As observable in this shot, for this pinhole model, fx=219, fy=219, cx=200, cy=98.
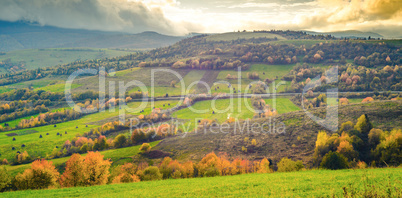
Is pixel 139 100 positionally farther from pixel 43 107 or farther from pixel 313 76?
pixel 313 76

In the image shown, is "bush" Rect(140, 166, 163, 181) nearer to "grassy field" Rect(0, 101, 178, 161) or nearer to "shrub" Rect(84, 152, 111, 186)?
"shrub" Rect(84, 152, 111, 186)

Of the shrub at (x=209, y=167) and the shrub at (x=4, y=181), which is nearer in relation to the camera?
the shrub at (x=4, y=181)

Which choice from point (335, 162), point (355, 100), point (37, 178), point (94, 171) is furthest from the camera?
point (355, 100)

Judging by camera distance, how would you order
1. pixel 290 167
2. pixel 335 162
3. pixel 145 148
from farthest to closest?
pixel 145 148 < pixel 290 167 < pixel 335 162

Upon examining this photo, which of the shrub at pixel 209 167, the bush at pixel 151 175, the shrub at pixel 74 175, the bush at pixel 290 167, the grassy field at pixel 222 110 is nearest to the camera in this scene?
the shrub at pixel 74 175

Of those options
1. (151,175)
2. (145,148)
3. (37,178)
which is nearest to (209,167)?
(151,175)

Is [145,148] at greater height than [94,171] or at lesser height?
lesser

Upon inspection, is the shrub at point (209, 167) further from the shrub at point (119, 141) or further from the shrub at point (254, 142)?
the shrub at point (119, 141)

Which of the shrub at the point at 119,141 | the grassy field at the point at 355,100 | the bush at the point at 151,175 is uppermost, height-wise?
the grassy field at the point at 355,100

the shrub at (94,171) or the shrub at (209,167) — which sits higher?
the shrub at (94,171)

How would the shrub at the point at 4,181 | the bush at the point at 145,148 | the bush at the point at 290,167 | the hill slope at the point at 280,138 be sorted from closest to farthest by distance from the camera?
the shrub at the point at 4,181
the bush at the point at 290,167
the hill slope at the point at 280,138
the bush at the point at 145,148

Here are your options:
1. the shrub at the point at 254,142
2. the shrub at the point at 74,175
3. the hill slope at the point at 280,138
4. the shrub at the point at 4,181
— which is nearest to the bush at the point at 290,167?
the hill slope at the point at 280,138

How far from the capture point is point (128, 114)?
14088 centimetres

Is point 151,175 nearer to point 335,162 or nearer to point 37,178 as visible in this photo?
point 37,178
